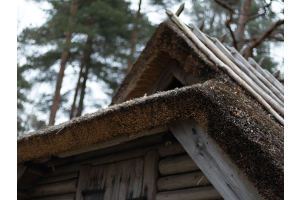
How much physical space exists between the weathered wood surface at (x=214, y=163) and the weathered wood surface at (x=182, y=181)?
23.4 inches

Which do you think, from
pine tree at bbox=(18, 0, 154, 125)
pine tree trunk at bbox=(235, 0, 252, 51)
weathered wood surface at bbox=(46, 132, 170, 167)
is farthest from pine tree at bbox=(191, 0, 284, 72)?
weathered wood surface at bbox=(46, 132, 170, 167)

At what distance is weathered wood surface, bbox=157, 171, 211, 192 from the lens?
290 centimetres

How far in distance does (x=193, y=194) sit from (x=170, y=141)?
591mm

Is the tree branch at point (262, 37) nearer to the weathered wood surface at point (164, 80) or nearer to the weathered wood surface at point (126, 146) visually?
the weathered wood surface at point (164, 80)

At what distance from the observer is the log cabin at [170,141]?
2.08 meters

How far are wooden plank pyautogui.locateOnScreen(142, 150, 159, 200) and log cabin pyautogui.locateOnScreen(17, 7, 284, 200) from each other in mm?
11

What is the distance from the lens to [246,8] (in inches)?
349

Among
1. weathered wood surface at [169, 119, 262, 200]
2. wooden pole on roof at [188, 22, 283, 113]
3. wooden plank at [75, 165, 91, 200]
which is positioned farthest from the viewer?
wooden plank at [75, 165, 91, 200]

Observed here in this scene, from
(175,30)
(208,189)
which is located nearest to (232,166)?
(208,189)

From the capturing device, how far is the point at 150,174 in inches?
127

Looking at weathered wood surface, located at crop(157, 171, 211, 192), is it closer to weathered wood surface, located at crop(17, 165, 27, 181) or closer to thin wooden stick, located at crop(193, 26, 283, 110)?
thin wooden stick, located at crop(193, 26, 283, 110)

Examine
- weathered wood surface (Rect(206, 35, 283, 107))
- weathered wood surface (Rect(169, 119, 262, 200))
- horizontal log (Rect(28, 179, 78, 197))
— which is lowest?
weathered wood surface (Rect(169, 119, 262, 200))

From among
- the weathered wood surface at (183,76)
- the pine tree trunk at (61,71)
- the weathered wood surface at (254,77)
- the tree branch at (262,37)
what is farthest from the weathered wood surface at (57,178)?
the tree branch at (262,37)

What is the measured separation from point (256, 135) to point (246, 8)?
781 cm
